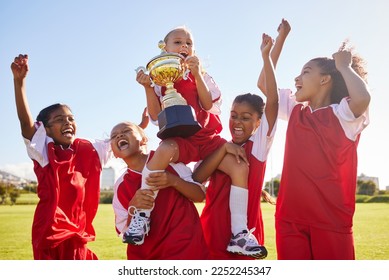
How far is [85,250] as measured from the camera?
3008 mm

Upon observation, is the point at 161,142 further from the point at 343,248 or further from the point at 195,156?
the point at 343,248

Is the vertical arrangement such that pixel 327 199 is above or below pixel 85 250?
above

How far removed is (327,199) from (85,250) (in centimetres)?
159

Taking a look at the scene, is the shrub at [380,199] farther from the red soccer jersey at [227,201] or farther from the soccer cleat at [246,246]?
the soccer cleat at [246,246]

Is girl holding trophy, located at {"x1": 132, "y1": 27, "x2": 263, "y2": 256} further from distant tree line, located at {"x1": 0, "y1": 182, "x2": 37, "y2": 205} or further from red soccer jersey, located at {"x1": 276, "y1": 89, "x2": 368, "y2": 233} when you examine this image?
distant tree line, located at {"x1": 0, "y1": 182, "x2": 37, "y2": 205}

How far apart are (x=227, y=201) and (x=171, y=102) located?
2.19 ft

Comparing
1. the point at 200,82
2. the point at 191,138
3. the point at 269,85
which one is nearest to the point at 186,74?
the point at 200,82

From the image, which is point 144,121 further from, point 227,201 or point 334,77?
point 334,77

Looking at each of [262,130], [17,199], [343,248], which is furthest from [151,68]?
[17,199]

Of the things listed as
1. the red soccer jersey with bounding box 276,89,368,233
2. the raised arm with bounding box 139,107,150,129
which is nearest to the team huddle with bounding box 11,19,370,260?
the red soccer jersey with bounding box 276,89,368,233

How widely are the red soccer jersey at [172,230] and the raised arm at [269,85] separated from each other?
0.58 meters

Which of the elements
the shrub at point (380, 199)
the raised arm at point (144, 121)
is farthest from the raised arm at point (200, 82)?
the shrub at point (380, 199)

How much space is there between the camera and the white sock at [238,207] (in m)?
2.54

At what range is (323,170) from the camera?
2.48 metres
